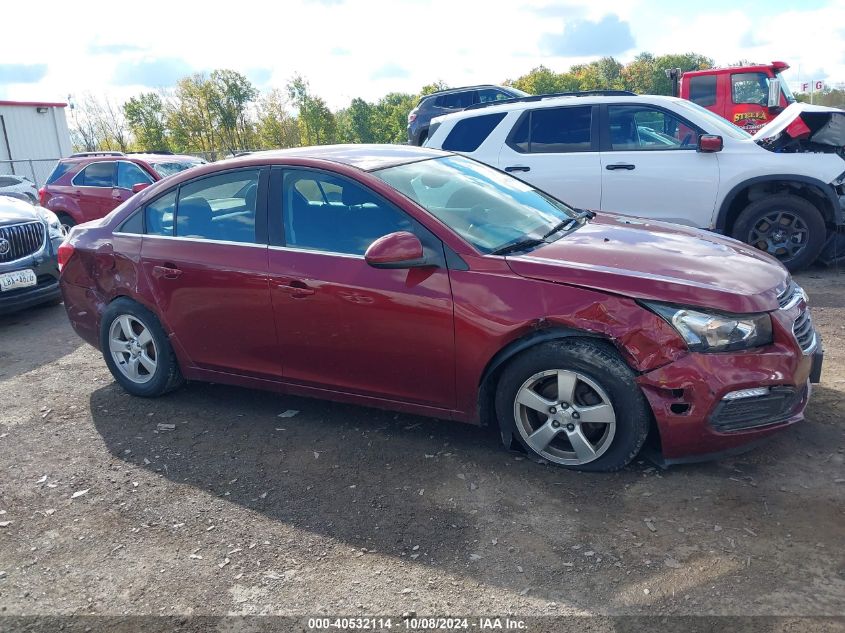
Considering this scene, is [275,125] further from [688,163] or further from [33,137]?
[688,163]

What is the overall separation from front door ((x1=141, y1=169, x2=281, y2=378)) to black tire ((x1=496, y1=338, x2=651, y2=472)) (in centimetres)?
153

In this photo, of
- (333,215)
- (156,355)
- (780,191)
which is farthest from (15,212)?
(780,191)

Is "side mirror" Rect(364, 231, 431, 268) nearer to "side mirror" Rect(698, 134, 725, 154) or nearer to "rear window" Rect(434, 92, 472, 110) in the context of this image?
"side mirror" Rect(698, 134, 725, 154)

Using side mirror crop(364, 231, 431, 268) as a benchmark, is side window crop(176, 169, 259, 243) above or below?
above

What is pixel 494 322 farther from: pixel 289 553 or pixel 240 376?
pixel 240 376

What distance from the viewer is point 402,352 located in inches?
147

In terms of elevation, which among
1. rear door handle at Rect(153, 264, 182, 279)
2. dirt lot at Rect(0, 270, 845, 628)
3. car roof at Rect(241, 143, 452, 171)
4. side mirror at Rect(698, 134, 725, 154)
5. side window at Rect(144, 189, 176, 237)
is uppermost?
car roof at Rect(241, 143, 452, 171)

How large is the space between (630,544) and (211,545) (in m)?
1.86

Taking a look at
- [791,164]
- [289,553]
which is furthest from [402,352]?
[791,164]

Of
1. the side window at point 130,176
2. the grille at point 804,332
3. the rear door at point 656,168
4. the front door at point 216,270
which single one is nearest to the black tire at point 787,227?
the rear door at point 656,168

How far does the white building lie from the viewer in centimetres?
Result: 2802

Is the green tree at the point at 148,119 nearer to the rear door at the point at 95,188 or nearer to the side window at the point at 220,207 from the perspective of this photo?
the rear door at the point at 95,188

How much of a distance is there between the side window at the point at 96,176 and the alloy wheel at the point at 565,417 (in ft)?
33.2

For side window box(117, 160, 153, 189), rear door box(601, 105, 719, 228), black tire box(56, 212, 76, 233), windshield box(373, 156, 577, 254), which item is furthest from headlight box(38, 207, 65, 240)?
rear door box(601, 105, 719, 228)
